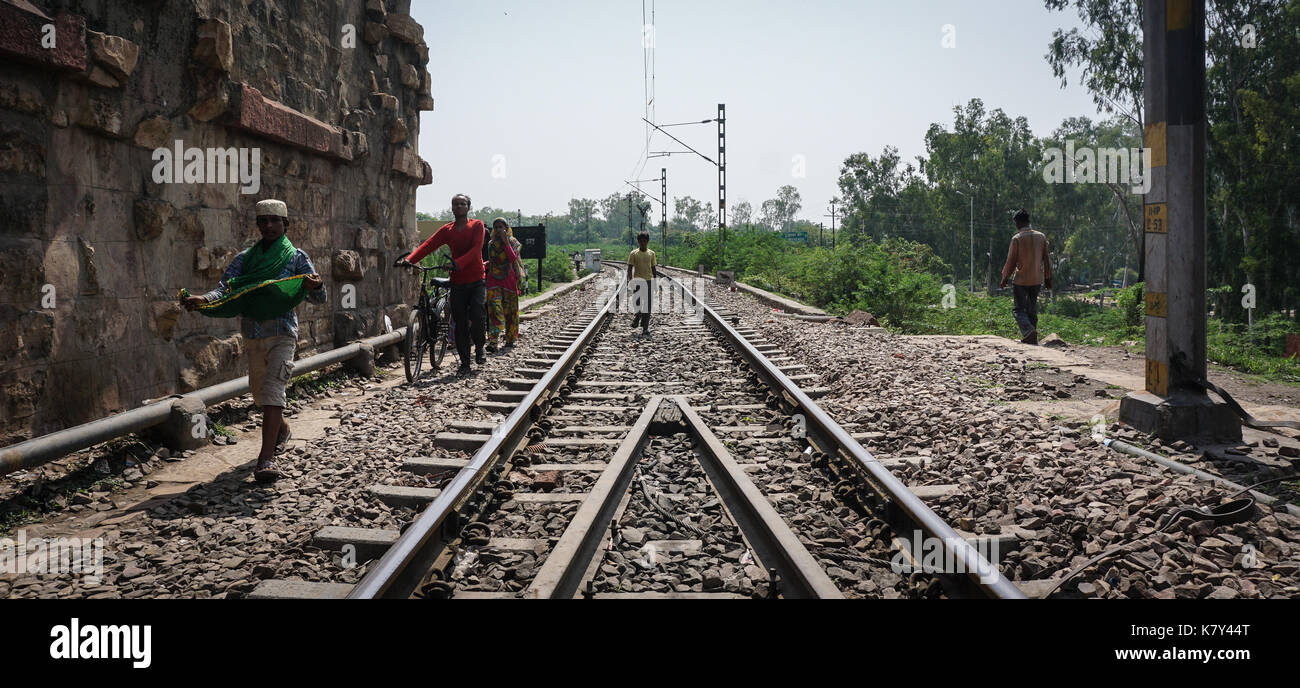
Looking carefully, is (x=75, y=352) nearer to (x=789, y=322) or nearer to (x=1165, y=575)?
(x=1165, y=575)

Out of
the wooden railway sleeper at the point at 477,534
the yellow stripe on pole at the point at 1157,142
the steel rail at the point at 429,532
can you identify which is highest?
the yellow stripe on pole at the point at 1157,142

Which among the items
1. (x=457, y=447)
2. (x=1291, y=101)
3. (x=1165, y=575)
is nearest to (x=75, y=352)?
(x=457, y=447)

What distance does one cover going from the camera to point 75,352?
482 centimetres

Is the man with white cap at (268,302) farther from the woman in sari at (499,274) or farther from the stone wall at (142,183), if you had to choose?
the woman in sari at (499,274)

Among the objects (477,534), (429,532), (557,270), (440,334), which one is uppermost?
(557,270)

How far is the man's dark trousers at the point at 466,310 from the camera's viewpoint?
8.78 metres

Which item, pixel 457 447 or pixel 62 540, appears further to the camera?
pixel 457 447

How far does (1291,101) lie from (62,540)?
3295 centimetres

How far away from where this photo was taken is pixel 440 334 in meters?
8.99

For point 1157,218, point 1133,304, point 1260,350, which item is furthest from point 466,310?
point 1133,304

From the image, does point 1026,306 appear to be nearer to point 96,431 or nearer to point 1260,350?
point 1260,350

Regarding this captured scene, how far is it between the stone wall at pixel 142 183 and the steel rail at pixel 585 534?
3.34 metres

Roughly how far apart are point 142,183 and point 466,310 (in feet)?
12.5

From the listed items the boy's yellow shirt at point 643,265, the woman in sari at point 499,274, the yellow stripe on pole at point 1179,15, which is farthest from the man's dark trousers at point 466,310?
the yellow stripe on pole at point 1179,15
